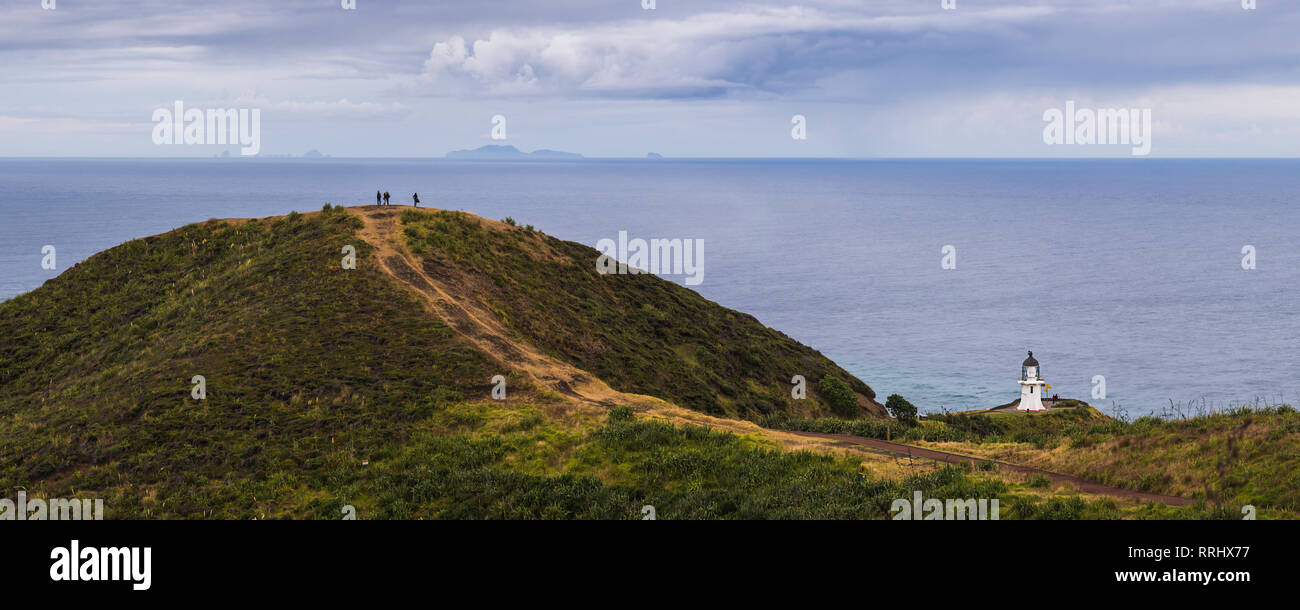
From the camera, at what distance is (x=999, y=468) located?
1073 inches

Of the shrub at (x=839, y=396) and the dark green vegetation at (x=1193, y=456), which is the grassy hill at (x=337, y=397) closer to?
the shrub at (x=839, y=396)

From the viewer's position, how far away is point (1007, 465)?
91.5 feet

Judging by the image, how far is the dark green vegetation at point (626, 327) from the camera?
151ft

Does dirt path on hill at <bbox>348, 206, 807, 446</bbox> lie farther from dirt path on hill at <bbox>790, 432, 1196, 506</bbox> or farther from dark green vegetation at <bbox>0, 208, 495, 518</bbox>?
dirt path on hill at <bbox>790, 432, 1196, 506</bbox>

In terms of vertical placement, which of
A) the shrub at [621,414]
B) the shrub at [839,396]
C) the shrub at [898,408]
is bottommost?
the shrub at [898,408]

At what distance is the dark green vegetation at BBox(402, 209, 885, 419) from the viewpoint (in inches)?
1806

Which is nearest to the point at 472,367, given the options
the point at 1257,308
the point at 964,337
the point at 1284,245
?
the point at 964,337

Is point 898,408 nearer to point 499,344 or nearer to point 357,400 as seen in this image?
point 499,344

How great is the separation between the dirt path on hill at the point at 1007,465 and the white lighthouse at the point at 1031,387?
3065cm

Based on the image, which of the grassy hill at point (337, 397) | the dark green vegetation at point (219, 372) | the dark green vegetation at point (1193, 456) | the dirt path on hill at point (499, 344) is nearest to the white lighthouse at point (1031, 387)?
the grassy hill at point (337, 397)

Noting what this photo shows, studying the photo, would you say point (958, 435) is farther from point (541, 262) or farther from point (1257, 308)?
point (1257, 308)

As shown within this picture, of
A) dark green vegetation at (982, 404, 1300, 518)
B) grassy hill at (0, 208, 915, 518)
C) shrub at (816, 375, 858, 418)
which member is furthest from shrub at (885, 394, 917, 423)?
dark green vegetation at (982, 404, 1300, 518)

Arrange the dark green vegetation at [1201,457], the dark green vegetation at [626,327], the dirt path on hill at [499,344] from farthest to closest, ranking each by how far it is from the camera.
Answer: the dark green vegetation at [626,327] < the dirt path on hill at [499,344] < the dark green vegetation at [1201,457]

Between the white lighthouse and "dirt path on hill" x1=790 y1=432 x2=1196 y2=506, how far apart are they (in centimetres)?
3065
